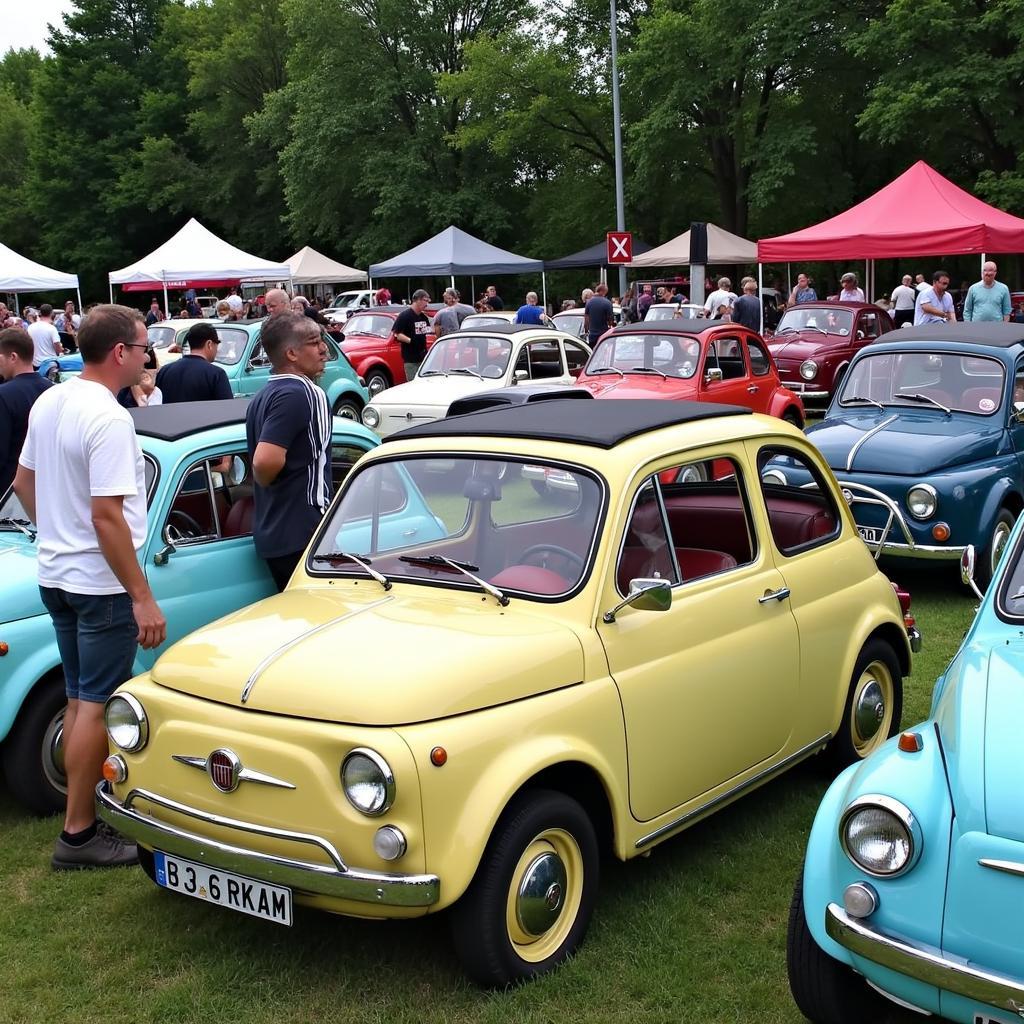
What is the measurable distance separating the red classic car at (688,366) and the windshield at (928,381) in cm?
263

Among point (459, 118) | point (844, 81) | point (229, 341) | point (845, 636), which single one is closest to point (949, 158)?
point (844, 81)

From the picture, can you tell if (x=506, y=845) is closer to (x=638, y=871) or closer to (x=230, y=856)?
(x=230, y=856)

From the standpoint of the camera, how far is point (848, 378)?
32.9 feet

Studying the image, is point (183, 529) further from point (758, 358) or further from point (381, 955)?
point (758, 358)

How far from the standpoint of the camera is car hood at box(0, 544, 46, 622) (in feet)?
16.9

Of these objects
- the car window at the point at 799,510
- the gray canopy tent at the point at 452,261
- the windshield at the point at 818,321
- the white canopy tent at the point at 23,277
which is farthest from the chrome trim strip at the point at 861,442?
the gray canopy tent at the point at 452,261

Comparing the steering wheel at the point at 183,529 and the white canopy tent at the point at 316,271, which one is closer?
the steering wheel at the point at 183,529

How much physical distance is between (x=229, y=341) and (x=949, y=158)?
25252 mm

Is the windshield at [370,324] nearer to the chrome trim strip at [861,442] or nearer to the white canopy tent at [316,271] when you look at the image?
the chrome trim strip at [861,442]

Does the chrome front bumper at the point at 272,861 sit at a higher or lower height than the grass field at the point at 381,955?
higher

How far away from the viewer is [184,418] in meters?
6.20

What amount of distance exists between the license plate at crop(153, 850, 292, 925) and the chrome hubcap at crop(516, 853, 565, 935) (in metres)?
0.71

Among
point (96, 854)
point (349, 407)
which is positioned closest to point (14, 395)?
point (96, 854)

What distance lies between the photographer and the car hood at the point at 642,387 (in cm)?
1232
